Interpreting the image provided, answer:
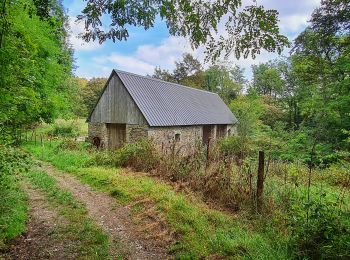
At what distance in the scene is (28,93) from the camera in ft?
20.2

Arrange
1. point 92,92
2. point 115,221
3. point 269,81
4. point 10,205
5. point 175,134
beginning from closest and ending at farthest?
point 10,205 → point 115,221 → point 175,134 → point 269,81 → point 92,92

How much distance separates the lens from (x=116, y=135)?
60.8ft

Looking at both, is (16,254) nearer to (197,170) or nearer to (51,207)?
(51,207)

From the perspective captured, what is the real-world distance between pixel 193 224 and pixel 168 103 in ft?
50.0

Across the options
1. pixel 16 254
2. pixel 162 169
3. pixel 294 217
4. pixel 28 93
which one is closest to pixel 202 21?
pixel 294 217

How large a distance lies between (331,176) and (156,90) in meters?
13.8

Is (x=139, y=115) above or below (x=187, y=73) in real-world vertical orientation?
below

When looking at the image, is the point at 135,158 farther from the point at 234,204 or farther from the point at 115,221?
the point at 234,204

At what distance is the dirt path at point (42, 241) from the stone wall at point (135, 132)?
1021cm

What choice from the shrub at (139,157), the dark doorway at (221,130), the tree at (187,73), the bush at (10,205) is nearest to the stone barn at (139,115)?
the dark doorway at (221,130)

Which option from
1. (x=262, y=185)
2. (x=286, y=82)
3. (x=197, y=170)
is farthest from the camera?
(x=286, y=82)

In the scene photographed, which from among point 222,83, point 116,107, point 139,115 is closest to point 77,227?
point 139,115

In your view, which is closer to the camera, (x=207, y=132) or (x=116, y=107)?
(x=116, y=107)

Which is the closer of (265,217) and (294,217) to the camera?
(294,217)
